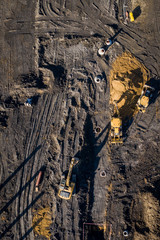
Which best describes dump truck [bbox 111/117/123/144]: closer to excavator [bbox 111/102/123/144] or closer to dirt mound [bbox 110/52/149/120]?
excavator [bbox 111/102/123/144]

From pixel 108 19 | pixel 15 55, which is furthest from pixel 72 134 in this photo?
pixel 108 19

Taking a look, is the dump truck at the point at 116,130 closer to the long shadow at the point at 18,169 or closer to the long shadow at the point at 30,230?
the long shadow at the point at 18,169

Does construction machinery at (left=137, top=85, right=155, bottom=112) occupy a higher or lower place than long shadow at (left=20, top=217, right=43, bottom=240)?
higher

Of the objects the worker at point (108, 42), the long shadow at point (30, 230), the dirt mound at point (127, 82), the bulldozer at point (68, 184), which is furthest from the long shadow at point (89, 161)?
the worker at point (108, 42)

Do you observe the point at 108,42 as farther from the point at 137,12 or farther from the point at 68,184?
the point at 68,184

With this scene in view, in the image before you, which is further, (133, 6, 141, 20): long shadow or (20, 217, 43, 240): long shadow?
(133, 6, 141, 20): long shadow

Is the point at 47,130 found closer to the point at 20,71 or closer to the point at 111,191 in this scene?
the point at 20,71

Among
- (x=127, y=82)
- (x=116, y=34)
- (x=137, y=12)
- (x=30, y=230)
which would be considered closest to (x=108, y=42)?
(x=116, y=34)

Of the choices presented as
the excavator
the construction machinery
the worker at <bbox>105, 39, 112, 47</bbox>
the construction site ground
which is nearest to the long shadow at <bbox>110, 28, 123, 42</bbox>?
the construction site ground
